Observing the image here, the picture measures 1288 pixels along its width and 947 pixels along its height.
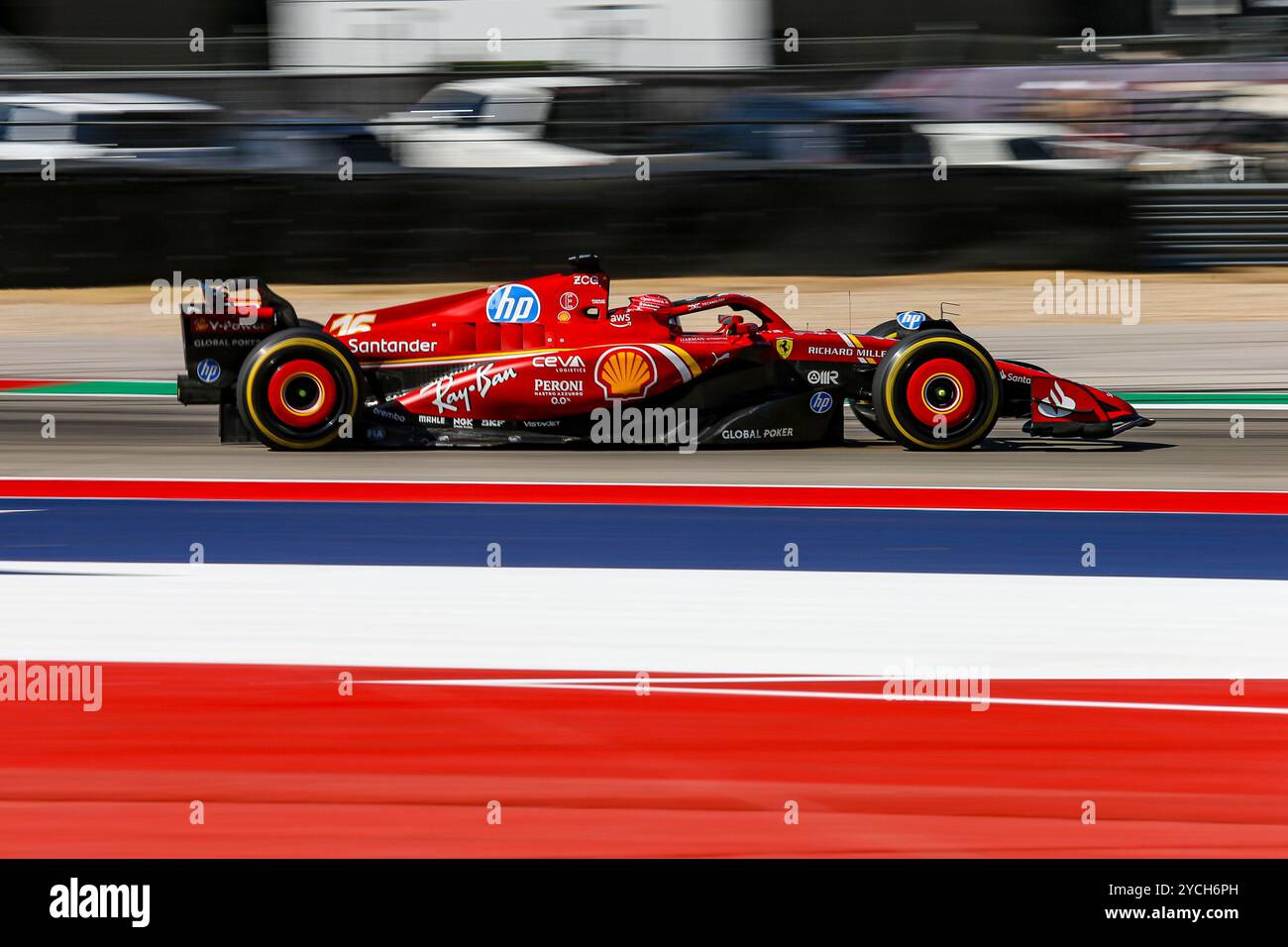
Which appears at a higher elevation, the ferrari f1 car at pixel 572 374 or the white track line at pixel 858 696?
Answer: the ferrari f1 car at pixel 572 374

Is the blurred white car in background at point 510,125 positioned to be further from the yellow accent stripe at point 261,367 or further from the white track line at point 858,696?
the white track line at point 858,696

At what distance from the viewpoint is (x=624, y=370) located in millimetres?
9500

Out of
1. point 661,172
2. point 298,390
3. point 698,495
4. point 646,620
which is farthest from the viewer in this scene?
point 661,172

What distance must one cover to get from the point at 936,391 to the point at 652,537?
8.53 ft

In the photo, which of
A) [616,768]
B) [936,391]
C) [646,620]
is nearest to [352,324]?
[936,391]

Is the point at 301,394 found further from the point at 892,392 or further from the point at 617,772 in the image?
the point at 617,772

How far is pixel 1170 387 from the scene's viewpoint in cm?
1354

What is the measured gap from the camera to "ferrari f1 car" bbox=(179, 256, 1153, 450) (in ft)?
31.4

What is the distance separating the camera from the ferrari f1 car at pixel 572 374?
9.57 m

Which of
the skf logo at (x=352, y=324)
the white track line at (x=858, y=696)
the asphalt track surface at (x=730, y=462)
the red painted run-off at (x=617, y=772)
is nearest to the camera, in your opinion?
the red painted run-off at (x=617, y=772)

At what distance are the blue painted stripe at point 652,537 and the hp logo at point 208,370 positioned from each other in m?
1.15

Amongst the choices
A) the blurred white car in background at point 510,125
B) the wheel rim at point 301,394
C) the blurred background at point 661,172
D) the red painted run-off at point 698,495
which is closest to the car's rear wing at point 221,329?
the wheel rim at point 301,394

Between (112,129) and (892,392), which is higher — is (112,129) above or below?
above

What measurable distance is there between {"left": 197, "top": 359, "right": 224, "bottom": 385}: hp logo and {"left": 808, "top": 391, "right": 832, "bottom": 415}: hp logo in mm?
3476
